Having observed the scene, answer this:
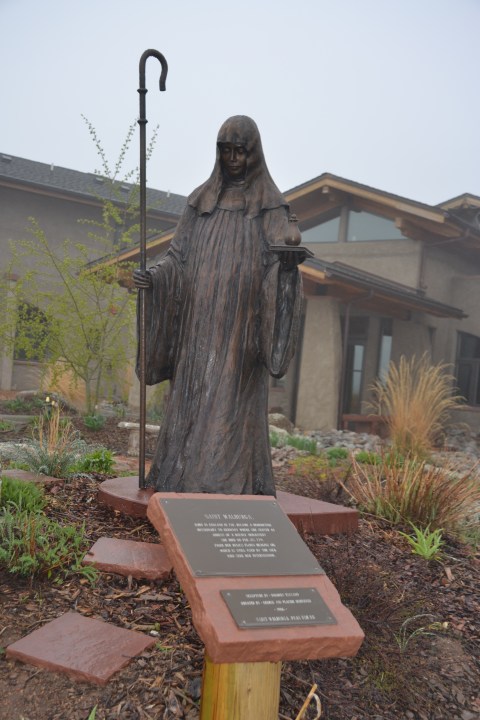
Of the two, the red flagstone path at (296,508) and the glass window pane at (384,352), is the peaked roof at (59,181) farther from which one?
the red flagstone path at (296,508)

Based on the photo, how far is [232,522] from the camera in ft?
8.46

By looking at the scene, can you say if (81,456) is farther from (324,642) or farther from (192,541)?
(324,642)

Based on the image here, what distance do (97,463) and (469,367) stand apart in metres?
12.4

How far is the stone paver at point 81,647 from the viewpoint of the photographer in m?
2.42

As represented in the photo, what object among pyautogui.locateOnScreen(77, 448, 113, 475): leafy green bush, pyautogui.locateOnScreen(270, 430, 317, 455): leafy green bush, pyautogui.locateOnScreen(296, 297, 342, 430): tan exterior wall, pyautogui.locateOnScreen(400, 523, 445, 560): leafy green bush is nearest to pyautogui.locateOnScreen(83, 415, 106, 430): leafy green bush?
pyautogui.locateOnScreen(270, 430, 317, 455): leafy green bush

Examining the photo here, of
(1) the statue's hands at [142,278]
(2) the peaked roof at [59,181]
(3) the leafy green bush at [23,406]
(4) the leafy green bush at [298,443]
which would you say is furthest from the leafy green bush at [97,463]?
(2) the peaked roof at [59,181]

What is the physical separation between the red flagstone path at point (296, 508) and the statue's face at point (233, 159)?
200 centimetres

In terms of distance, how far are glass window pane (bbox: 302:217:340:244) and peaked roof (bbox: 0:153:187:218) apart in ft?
14.2

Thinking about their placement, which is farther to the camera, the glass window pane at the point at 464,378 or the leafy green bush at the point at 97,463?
the glass window pane at the point at 464,378

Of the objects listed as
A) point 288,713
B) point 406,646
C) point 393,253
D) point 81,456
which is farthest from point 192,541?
point 393,253

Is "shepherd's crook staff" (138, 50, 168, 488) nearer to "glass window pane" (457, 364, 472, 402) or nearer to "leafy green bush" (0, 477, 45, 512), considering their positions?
"leafy green bush" (0, 477, 45, 512)

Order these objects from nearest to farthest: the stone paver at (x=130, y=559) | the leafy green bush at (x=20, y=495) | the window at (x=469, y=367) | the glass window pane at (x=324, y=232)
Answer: the stone paver at (x=130, y=559)
the leafy green bush at (x=20, y=495)
the window at (x=469, y=367)
the glass window pane at (x=324, y=232)

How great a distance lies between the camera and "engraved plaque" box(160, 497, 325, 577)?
232 cm

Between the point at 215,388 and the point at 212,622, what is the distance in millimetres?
1904
